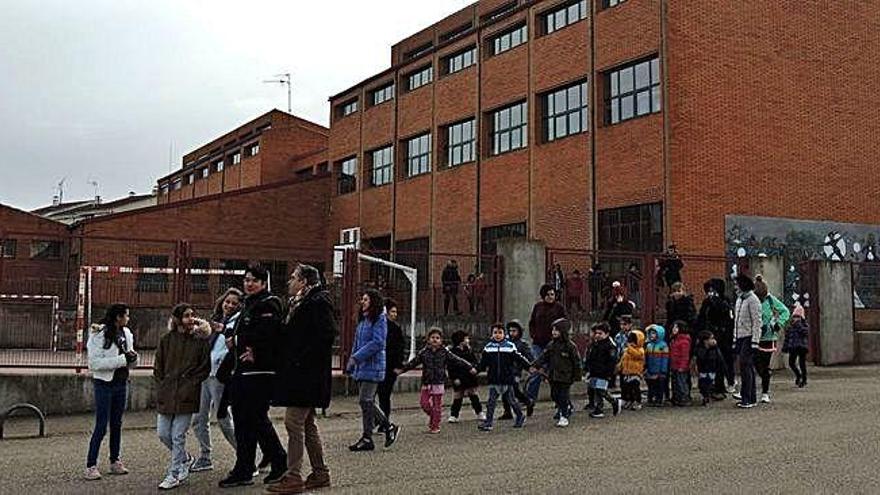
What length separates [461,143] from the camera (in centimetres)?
3444

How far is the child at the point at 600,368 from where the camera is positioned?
480 inches

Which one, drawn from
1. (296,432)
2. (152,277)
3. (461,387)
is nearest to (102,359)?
(296,432)

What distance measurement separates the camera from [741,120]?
25.0 m

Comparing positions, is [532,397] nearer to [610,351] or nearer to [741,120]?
[610,351]

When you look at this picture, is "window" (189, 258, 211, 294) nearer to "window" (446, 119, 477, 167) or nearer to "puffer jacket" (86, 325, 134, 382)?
"puffer jacket" (86, 325, 134, 382)

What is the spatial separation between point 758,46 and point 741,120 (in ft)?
7.60

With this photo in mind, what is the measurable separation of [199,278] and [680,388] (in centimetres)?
929

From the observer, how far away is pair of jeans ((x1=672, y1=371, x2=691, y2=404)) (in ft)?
42.9

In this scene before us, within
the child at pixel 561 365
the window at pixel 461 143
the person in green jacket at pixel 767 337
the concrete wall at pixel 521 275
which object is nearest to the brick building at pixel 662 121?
the window at pixel 461 143

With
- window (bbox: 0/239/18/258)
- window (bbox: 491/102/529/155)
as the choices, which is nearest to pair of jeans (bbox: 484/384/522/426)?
window (bbox: 0/239/18/258)

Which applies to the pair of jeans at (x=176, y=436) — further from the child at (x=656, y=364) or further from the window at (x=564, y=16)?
the window at (x=564, y=16)

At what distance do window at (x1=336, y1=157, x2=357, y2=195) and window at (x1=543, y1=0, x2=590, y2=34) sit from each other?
1462cm

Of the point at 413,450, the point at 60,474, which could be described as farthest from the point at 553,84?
the point at 60,474

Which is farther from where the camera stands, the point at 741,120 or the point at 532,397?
the point at 741,120
